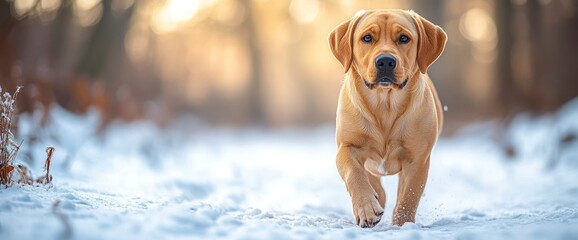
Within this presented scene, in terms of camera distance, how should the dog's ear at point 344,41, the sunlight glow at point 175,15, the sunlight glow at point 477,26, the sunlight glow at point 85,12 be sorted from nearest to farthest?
1. the dog's ear at point 344,41
2. the sunlight glow at point 85,12
3. the sunlight glow at point 175,15
4. the sunlight glow at point 477,26

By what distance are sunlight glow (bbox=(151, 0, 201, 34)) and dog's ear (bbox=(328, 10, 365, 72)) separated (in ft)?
73.5

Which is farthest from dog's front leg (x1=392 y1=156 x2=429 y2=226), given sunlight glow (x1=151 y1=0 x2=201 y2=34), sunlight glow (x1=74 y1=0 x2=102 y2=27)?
sunlight glow (x1=151 y1=0 x2=201 y2=34)

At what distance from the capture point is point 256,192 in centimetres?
693

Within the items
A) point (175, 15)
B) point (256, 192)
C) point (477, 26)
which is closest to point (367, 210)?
point (256, 192)

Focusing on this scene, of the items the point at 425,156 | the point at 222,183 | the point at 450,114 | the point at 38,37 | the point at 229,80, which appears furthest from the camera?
the point at 229,80

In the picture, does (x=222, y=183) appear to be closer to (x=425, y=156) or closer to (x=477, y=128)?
(x=425, y=156)

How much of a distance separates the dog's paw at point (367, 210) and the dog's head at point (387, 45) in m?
0.90

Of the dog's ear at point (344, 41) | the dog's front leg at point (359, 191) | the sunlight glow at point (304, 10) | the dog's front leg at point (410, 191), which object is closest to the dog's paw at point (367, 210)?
the dog's front leg at point (359, 191)

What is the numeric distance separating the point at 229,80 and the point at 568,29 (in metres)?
26.9

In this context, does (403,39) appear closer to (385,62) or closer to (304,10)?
(385,62)

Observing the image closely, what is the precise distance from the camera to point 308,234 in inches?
134

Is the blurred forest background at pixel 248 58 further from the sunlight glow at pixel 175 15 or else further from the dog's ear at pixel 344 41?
the dog's ear at pixel 344 41

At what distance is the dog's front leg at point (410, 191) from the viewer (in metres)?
4.41

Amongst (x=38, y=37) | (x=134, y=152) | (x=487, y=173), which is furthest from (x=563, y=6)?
(x=38, y=37)
